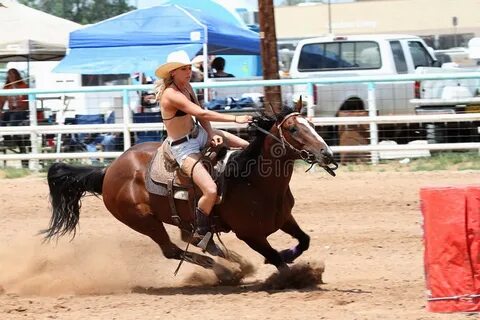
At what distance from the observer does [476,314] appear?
5859mm

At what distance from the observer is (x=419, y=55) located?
16.1 metres

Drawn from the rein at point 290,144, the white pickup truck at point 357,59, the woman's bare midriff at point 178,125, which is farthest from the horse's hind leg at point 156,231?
the white pickup truck at point 357,59

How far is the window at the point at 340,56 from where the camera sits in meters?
15.6

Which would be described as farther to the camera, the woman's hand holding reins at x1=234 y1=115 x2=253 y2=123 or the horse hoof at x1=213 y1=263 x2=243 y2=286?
the horse hoof at x1=213 y1=263 x2=243 y2=286

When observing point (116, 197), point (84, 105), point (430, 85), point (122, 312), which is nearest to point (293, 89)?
point (430, 85)

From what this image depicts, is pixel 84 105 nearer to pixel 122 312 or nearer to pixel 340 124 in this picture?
pixel 340 124

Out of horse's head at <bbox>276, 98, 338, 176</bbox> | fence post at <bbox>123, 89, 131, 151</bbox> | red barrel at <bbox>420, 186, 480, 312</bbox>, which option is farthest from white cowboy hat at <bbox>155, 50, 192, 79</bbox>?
fence post at <bbox>123, 89, 131, 151</bbox>

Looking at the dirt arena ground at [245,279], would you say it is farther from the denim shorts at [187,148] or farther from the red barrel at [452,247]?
the denim shorts at [187,148]

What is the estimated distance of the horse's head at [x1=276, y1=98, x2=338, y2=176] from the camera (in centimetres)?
680

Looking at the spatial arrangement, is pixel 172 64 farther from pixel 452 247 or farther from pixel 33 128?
pixel 33 128

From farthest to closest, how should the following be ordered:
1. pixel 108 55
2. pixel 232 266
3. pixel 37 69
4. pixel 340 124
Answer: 1. pixel 37 69
2. pixel 108 55
3. pixel 340 124
4. pixel 232 266

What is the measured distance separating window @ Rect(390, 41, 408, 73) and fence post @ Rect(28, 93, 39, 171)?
236 inches

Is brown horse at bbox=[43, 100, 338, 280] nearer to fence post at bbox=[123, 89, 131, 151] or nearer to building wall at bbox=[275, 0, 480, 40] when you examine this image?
fence post at bbox=[123, 89, 131, 151]

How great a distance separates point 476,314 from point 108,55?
12459 mm
